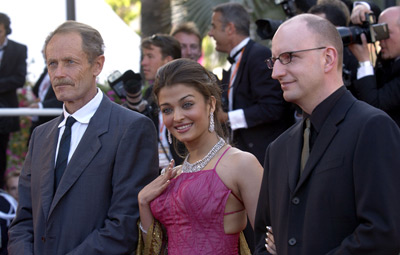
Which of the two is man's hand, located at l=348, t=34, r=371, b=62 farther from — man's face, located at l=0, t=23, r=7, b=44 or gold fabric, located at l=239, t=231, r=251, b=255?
man's face, located at l=0, t=23, r=7, b=44

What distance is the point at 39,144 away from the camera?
3570mm

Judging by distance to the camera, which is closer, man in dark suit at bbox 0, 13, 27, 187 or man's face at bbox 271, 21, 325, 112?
man's face at bbox 271, 21, 325, 112

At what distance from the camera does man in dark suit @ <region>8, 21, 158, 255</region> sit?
320 cm

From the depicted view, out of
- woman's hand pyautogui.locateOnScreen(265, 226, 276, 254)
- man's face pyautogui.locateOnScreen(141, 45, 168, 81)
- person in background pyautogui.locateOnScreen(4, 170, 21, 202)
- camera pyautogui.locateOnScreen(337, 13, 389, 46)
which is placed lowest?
person in background pyautogui.locateOnScreen(4, 170, 21, 202)

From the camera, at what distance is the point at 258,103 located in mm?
4875

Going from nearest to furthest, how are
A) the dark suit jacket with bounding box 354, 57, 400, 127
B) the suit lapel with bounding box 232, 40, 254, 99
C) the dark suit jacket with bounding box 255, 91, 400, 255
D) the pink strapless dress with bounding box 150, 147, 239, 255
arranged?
the dark suit jacket with bounding box 255, 91, 400, 255 → the pink strapless dress with bounding box 150, 147, 239, 255 → the dark suit jacket with bounding box 354, 57, 400, 127 → the suit lapel with bounding box 232, 40, 254, 99

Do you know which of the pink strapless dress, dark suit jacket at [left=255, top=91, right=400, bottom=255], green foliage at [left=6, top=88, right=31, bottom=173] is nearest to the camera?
dark suit jacket at [left=255, top=91, right=400, bottom=255]

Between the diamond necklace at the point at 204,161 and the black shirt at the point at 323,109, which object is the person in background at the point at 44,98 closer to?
the diamond necklace at the point at 204,161

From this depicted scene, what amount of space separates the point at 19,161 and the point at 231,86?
381 cm

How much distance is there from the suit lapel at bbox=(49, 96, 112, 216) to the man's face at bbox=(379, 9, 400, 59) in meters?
2.16

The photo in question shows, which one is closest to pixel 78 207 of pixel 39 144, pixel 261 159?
pixel 39 144

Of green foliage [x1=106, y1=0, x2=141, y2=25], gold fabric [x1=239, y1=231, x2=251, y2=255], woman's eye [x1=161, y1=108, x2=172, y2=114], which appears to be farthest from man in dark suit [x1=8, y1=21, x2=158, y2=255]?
green foliage [x1=106, y1=0, x2=141, y2=25]

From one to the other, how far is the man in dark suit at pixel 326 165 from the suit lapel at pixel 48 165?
117 centimetres

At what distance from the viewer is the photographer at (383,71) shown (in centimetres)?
414
